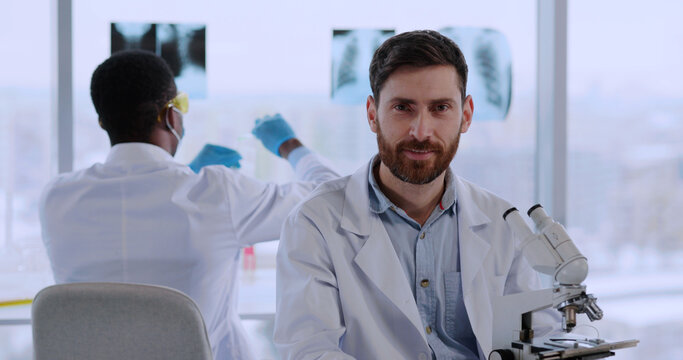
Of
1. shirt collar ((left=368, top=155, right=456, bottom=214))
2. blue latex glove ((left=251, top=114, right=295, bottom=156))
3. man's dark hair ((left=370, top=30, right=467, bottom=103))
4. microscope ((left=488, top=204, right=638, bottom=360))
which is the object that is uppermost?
man's dark hair ((left=370, top=30, right=467, bottom=103))

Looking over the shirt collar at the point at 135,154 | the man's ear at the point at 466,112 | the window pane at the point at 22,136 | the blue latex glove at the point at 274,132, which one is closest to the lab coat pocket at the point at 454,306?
the man's ear at the point at 466,112

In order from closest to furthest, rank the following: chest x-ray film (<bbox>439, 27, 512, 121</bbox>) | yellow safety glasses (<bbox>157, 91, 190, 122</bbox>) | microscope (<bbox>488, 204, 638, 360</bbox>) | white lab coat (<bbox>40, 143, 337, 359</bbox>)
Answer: microscope (<bbox>488, 204, 638, 360</bbox>) → white lab coat (<bbox>40, 143, 337, 359</bbox>) → yellow safety glasses (<bbox>157, 91, 190, 122</bbox>) → chest x-ray film (<bbox>439, 27, 512, 121</bbox>)

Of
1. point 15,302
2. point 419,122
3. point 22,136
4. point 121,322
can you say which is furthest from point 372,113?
point 15,302

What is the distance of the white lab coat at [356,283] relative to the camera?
4.72ft

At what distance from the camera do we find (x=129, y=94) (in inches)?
73.0

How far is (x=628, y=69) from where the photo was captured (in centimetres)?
224

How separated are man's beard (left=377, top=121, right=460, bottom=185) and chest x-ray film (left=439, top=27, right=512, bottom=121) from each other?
2.21 ft

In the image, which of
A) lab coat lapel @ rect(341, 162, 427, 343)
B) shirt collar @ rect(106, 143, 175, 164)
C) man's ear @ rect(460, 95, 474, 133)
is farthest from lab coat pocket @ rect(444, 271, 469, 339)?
shirt collar @ rect(106, 143, 175, 164)

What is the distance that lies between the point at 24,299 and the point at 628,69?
2.10m

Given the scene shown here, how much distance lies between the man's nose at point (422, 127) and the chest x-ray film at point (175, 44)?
34.4 inches

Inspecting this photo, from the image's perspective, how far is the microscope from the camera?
1.06 m

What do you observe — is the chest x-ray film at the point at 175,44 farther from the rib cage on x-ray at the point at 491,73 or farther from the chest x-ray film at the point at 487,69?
the rib cage on x-ray at the point at 491,73

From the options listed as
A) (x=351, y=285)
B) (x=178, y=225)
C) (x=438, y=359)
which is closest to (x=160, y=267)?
(x=178, y=225)

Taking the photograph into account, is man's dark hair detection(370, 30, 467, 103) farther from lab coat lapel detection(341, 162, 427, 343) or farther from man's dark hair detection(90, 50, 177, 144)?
man's dark hair detection(90, 50, 177, 144)
